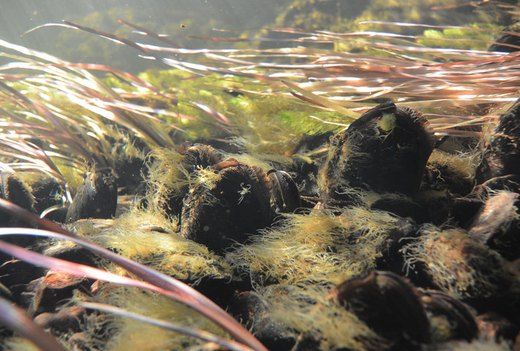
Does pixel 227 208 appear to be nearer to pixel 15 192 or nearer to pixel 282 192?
pixel 282 192

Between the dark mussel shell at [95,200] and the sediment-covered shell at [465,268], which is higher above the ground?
the sediment-covered shell at [465,268]

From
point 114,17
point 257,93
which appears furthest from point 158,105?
point 114,17

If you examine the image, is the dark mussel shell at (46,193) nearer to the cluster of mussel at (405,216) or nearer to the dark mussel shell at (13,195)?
the dark mussel shell at (13,195)

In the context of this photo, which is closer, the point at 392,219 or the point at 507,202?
the point at 507,202

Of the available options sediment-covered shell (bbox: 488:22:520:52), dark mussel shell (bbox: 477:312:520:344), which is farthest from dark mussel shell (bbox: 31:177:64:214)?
sediment-covered shell (bbox: 488:22:520:52)

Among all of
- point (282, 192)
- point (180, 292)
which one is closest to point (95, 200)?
point (282, 192)

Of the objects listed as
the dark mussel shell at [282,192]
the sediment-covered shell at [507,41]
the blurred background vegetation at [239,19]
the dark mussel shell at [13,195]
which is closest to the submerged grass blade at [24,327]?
the dark mussel shell at [282,192]

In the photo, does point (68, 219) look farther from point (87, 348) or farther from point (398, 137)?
point (398, 137)
